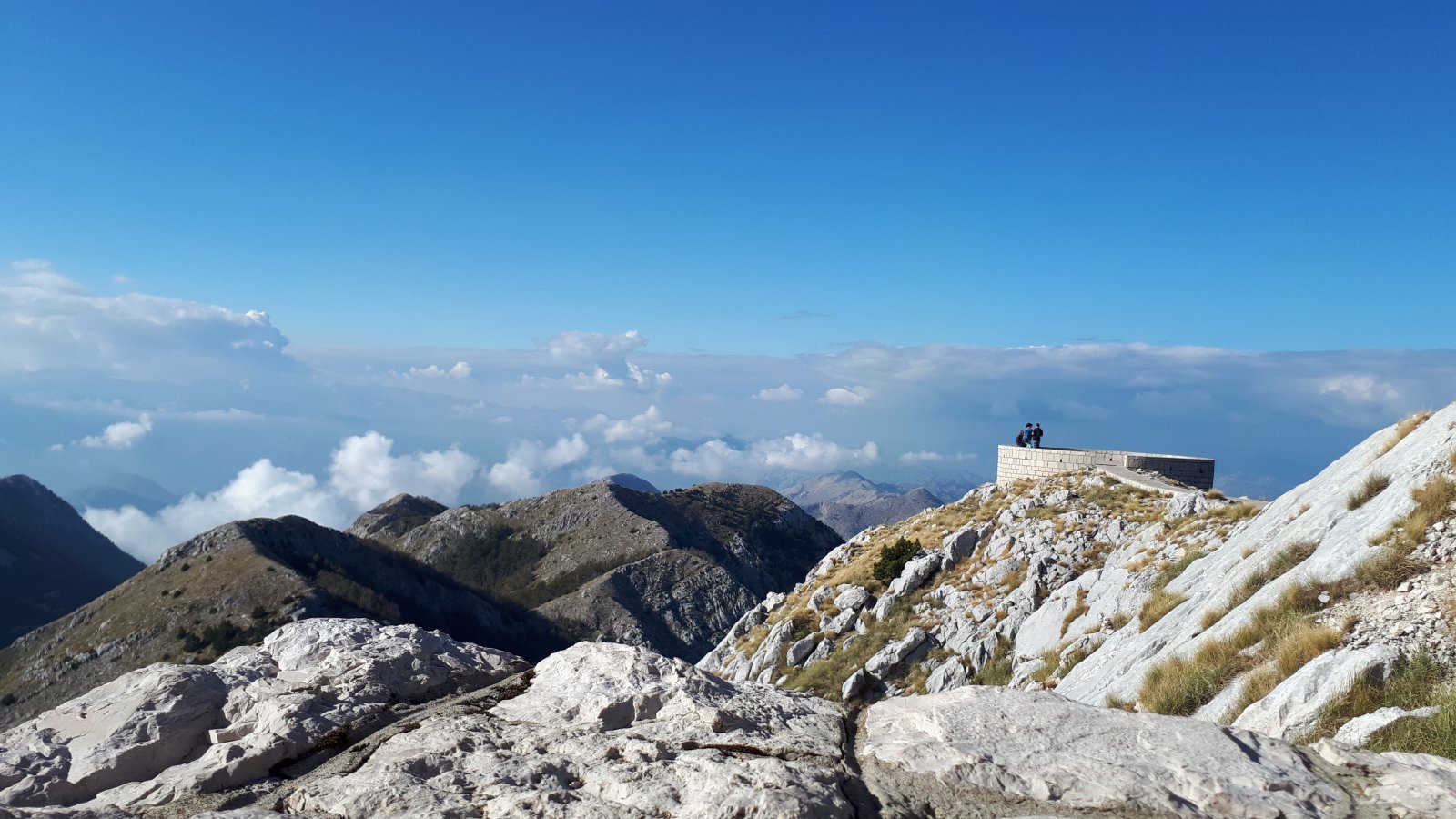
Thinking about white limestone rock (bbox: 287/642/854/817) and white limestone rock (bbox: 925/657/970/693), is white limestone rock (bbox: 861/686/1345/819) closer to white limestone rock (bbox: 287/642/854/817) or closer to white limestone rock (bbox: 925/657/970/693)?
white limestone rock (bbox: 287/642/854/817)

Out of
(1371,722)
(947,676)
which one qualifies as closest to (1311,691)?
(1371,722)

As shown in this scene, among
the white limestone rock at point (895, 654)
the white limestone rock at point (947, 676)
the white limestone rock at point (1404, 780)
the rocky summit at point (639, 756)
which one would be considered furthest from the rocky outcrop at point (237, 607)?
the white limestone rock at point (1404, 780)

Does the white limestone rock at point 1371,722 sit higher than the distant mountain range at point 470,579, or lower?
higher

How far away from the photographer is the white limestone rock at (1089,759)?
14.6ft

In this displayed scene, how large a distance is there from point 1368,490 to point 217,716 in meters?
14.9

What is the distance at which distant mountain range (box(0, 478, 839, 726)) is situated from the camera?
81.1 metres

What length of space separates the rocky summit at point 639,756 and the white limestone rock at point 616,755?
0.05ft

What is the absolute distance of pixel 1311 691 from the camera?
25.5ft

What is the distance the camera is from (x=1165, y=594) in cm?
1617

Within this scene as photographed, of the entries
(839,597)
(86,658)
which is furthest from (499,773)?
(86,658)

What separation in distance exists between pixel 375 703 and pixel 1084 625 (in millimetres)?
20422

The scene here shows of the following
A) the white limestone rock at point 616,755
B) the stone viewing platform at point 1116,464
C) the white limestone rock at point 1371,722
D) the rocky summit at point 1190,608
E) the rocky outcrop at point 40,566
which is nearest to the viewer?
the white limestone rock at point 616,755

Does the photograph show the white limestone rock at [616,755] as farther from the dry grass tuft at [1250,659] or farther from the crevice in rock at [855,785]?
the dry grass tuft at [1250,659]

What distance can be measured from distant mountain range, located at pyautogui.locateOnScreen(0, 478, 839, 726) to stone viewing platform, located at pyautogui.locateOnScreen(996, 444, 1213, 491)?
121 feet
